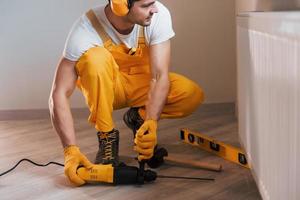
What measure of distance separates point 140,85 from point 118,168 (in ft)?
1.30

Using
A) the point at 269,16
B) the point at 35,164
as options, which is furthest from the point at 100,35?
the point at 269,16

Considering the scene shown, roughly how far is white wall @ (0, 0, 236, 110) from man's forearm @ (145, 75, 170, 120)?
3.21 feet

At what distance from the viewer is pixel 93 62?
1.43m

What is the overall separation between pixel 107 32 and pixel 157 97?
296 millimetres

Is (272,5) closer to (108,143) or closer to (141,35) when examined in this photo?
(141,35)

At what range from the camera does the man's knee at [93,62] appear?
1431 millimetres

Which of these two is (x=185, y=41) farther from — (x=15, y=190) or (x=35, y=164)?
(x=15, y=190)

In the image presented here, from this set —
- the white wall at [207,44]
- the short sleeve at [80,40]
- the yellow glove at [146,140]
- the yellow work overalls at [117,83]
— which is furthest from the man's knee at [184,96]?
the white wall at [207,44]

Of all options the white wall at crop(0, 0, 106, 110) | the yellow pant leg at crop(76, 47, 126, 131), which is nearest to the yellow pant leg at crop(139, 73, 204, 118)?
the yellow pant leg at crop(76, 47, 126, 131)

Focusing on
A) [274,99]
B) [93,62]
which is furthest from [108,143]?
[274,99]

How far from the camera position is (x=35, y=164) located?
167cm

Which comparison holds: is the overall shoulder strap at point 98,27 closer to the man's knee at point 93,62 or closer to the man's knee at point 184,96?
the man's knee at point 93,62

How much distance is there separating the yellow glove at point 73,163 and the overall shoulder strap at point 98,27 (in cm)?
40

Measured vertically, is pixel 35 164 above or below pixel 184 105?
below
